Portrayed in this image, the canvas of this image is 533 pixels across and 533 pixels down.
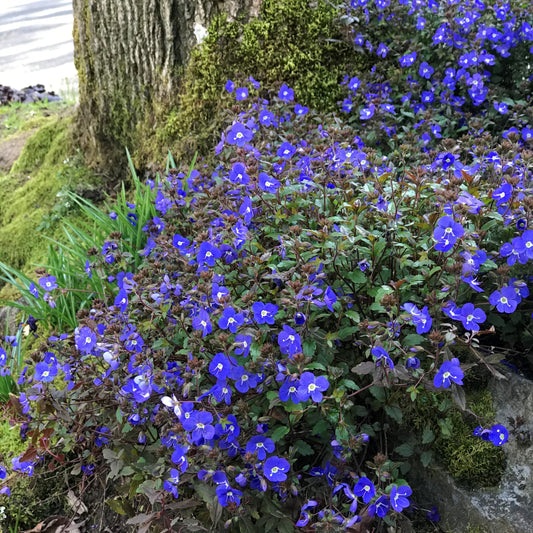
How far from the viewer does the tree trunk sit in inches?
145

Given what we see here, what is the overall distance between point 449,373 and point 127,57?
3276 millimetres

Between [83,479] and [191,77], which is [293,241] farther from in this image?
[191,77]

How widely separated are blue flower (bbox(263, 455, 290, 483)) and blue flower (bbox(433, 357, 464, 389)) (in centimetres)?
52

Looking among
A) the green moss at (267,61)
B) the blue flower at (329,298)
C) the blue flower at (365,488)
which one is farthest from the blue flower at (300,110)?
the blue flower at (365,488)

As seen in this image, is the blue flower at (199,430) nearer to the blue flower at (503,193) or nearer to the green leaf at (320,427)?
the green leaf at (320,427)

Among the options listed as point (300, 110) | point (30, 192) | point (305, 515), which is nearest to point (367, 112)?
point (300, 110)

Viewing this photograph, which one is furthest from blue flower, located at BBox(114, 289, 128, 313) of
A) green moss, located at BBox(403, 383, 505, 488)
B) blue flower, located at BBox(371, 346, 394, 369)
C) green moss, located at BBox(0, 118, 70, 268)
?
green moss, located at BBox(0, 118, 70, 268)

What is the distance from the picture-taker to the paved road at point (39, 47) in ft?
27.0

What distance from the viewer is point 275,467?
5.63 feet

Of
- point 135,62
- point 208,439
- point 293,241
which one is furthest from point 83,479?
point 135,62

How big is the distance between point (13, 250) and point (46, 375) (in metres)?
2.60

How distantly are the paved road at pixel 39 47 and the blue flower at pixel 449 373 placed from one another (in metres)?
6.73

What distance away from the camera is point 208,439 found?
5.59ft

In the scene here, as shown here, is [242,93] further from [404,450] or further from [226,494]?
[226,494]
